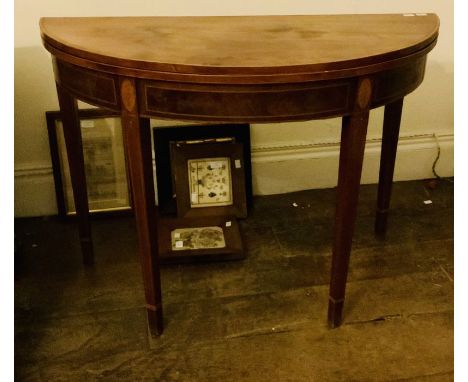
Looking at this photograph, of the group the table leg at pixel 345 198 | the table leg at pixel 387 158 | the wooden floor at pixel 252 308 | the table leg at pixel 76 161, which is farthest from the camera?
the table leg at pixel 387 158

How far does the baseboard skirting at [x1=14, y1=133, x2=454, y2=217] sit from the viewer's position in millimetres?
1962

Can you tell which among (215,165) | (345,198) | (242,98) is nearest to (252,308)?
(345,198)

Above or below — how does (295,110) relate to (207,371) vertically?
above

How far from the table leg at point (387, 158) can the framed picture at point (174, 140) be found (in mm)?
455

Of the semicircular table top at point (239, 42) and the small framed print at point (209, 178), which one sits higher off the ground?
the semicircular table top at point (239, 42)

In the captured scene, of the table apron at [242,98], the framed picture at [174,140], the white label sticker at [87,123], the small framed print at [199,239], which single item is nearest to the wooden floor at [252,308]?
the small framed print at [199,239]

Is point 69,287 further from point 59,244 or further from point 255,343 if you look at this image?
point 255,343

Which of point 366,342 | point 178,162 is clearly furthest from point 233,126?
point 366,342

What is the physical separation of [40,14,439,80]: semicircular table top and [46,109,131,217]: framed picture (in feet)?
1.57

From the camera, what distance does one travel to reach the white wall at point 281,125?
1.78 meters

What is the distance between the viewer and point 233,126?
1967 mm

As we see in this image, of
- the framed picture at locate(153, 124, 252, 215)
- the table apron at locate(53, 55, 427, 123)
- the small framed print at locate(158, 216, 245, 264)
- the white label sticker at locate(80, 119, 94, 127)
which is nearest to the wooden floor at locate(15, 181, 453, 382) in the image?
the small framed print at locate(158, 216, 245, 264)

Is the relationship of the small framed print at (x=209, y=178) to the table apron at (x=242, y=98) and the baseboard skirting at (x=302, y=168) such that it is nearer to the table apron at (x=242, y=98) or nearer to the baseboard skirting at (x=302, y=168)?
the baseboard skirting at (x=302, y=168)

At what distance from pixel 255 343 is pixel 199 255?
0.37 m
